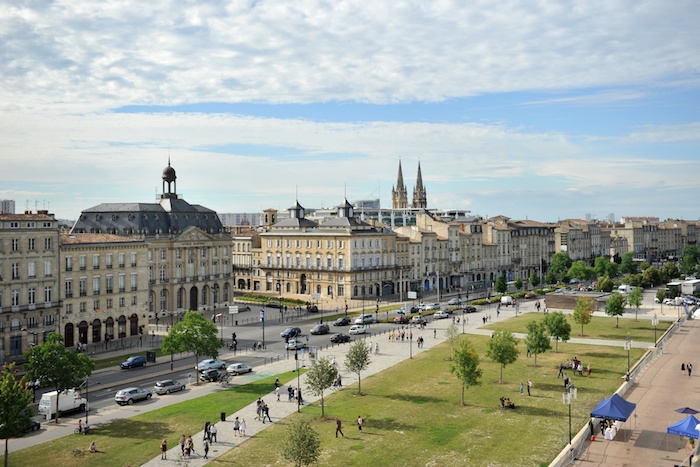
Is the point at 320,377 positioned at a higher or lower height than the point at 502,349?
lower

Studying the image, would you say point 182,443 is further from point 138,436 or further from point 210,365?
point 210,365

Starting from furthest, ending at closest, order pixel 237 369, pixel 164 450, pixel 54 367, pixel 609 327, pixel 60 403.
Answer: pixel 609 327
pixel 237 369
pixel 60 403
pixel 54 367
pixel 164 450

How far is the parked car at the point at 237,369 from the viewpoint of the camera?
5924cm

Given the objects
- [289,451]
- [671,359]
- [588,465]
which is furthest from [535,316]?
[289,451]

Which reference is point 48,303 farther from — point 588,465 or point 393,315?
point 588,465

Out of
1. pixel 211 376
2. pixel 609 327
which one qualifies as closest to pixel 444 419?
pixel 211 376

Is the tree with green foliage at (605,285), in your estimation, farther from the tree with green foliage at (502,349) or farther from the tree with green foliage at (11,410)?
the tree with green foliage at (11,410)

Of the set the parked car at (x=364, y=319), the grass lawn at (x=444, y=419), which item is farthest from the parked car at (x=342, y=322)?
the grass lawn at (x=444, y=419)

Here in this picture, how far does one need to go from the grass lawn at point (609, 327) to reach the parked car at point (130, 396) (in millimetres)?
40260

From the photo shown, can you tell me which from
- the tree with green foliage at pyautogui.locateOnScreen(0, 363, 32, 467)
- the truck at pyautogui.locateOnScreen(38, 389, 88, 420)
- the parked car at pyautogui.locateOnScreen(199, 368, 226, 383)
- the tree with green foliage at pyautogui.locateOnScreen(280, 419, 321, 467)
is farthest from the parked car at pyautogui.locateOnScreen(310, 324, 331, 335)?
the tree with green foliage at pyautogui.locateOnScreen(280, 419, 321, 467)

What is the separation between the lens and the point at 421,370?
58750 mm

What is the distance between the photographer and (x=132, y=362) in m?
61.9

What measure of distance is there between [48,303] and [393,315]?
46261 millimetres

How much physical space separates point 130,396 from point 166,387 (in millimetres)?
3658
